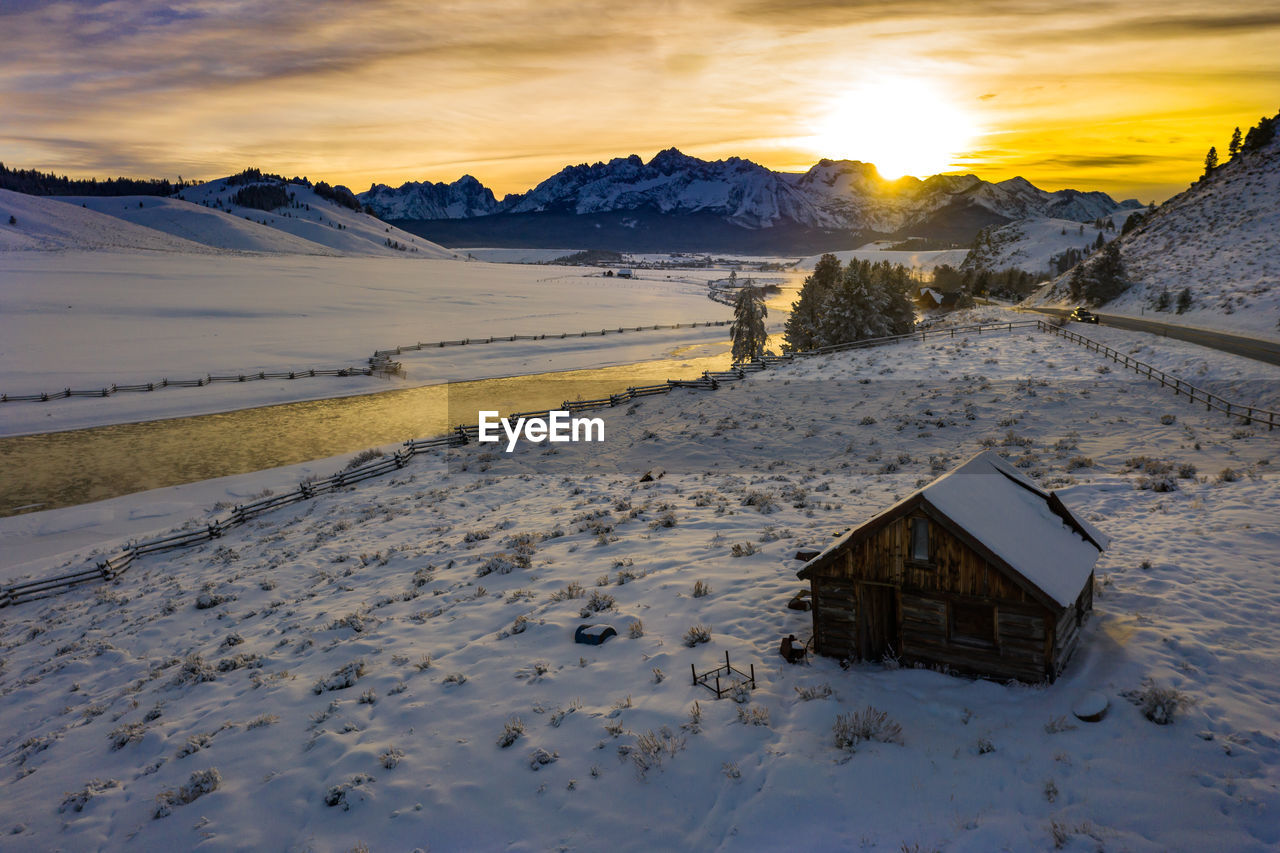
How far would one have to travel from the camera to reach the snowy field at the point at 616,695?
29.5ft

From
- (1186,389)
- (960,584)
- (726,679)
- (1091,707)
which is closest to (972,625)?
(960,584)

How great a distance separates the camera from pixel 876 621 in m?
12.0

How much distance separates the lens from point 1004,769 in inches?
366

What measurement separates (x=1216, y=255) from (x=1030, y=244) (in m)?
71.3

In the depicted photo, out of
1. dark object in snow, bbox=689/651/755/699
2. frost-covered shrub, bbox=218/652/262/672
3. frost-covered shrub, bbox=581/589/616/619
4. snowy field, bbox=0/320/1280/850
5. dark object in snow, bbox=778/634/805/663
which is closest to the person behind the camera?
snowy field, bbox=0/320/1280/850

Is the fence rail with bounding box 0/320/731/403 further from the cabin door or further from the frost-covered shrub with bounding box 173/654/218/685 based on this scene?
the cabin door

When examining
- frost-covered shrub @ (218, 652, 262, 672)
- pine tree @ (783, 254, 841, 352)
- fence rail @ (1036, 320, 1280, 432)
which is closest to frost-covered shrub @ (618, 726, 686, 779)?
frost-covered shrub @ (218, 652, 262, 672)

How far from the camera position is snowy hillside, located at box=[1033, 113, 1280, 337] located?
49.4 m

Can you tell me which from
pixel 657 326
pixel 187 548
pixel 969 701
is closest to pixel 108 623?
pixel 187 548

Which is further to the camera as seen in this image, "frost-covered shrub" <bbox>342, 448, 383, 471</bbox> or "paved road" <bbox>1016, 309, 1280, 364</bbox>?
"paved road" <bbox>1016, 309, 1280, 364</bbox>

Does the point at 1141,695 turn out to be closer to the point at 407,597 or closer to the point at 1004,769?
the point at 1004,769

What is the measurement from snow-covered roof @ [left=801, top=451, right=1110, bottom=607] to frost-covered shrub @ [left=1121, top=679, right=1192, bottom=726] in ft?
5.20

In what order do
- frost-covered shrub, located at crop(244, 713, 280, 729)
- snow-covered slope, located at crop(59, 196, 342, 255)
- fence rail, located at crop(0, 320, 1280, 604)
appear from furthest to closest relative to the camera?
snow-covered slope, located at crop(59, 196, 342, 255) → fence rail, located at crop(0, 320, 1280, 604) → frost-covered shrub, located at crop(244, 713, 280, 729)

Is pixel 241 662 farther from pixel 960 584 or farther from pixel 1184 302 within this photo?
pixel 1184 302
